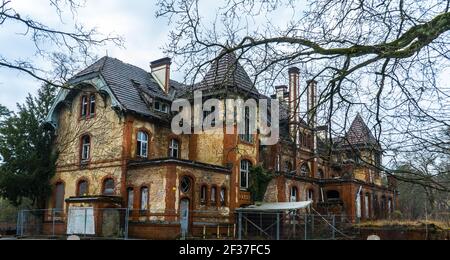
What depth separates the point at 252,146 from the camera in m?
31.8

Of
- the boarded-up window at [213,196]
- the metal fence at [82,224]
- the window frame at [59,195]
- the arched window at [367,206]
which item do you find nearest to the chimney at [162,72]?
the boarded-up window at [213,196]

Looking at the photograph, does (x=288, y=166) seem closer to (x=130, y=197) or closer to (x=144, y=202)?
(x=144, y=202)

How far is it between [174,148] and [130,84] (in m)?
5.21

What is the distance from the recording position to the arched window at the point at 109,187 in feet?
92.5

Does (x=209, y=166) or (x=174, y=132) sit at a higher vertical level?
(x=174, y=132)

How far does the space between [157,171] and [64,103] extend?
378 inches

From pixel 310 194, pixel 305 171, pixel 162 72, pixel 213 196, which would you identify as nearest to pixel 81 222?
pixel 213 196

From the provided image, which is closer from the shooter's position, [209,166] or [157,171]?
[157,171]

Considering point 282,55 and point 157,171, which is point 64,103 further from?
point 282,55

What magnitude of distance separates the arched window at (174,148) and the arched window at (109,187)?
4565 mm

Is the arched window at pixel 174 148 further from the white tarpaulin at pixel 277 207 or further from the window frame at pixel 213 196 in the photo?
the white tarpaulin at pixel 277 207
